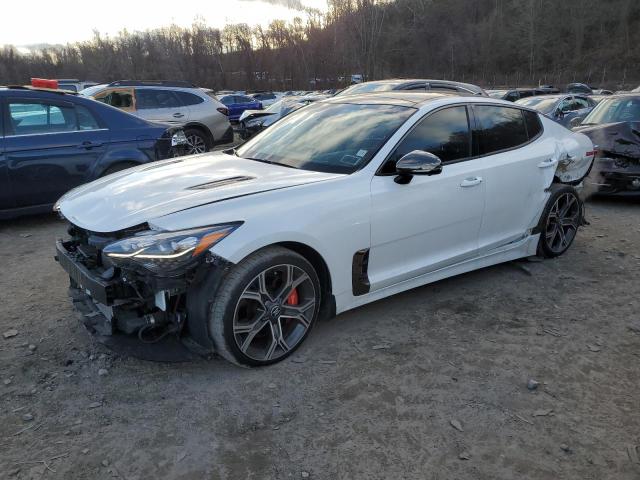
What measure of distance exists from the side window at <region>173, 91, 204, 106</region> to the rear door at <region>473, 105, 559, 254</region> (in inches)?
319

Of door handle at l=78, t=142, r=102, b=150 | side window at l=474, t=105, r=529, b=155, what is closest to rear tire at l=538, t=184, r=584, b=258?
side window at l=474, t=105, r=529, b=155

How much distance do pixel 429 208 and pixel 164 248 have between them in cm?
187

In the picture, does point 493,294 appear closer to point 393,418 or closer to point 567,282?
point 567,282

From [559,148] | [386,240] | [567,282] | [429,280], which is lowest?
[567,282]

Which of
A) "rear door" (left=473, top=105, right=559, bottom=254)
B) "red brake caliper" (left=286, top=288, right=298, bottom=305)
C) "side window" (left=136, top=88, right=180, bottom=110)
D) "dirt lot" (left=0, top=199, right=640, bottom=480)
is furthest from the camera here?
"side window" (left=136, top=88, right=180, bottom=110)

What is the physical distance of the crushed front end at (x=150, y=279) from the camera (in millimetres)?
2645

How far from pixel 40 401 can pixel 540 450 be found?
261cm

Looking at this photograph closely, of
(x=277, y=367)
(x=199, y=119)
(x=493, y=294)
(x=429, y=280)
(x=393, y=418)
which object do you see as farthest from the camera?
(x=199, y=119)

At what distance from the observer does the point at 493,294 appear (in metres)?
4.21

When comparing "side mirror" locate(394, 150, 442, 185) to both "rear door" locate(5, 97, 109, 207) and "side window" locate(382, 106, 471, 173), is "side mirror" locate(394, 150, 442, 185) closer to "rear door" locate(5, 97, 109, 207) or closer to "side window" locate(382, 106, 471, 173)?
"side window" locate(382, 106, 471, 173)

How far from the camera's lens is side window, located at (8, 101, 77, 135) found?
5602mm

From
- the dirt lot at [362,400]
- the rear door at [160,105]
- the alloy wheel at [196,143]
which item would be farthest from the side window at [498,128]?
the rear door at [160,105]

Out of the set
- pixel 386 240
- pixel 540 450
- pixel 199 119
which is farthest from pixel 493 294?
pixel 199 119

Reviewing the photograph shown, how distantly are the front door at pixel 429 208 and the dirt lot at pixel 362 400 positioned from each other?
44 centimetres
